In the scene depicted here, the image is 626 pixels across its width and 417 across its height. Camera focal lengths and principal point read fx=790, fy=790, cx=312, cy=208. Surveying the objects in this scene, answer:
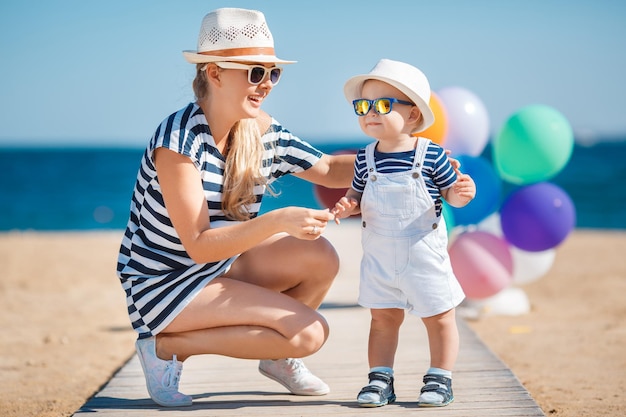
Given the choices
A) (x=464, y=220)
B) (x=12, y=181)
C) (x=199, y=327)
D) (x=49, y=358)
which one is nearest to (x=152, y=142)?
(x=199, y=327)

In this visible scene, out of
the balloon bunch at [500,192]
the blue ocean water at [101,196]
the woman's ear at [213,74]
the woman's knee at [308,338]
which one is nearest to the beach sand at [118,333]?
the balloon bunch at [500,192]

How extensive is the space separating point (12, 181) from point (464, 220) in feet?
125

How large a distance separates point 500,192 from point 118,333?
309 cm

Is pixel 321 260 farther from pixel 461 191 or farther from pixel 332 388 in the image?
pixel 461 191

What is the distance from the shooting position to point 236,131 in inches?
130

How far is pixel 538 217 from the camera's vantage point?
224 inches

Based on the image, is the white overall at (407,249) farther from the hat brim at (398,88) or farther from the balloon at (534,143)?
the balloon at (534,143)

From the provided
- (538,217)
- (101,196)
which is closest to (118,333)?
(538,217)

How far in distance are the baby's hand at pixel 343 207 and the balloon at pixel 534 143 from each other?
2.81 meters

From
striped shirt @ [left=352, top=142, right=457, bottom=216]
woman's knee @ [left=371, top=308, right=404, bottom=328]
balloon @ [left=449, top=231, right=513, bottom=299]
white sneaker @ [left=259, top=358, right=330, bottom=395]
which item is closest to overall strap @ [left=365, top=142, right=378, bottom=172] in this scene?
striped shirt @ [left=352, top=142, right=457, bottom=216]

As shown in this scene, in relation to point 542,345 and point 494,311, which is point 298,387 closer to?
point 542,345

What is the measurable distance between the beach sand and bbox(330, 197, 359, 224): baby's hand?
1.42 meters

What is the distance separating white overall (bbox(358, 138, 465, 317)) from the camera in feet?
10.3

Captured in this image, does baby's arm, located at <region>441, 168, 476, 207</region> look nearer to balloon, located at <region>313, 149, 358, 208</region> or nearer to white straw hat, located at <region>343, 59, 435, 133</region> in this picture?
white straw hat, located at <region>343, 59, 435, 133</region>
